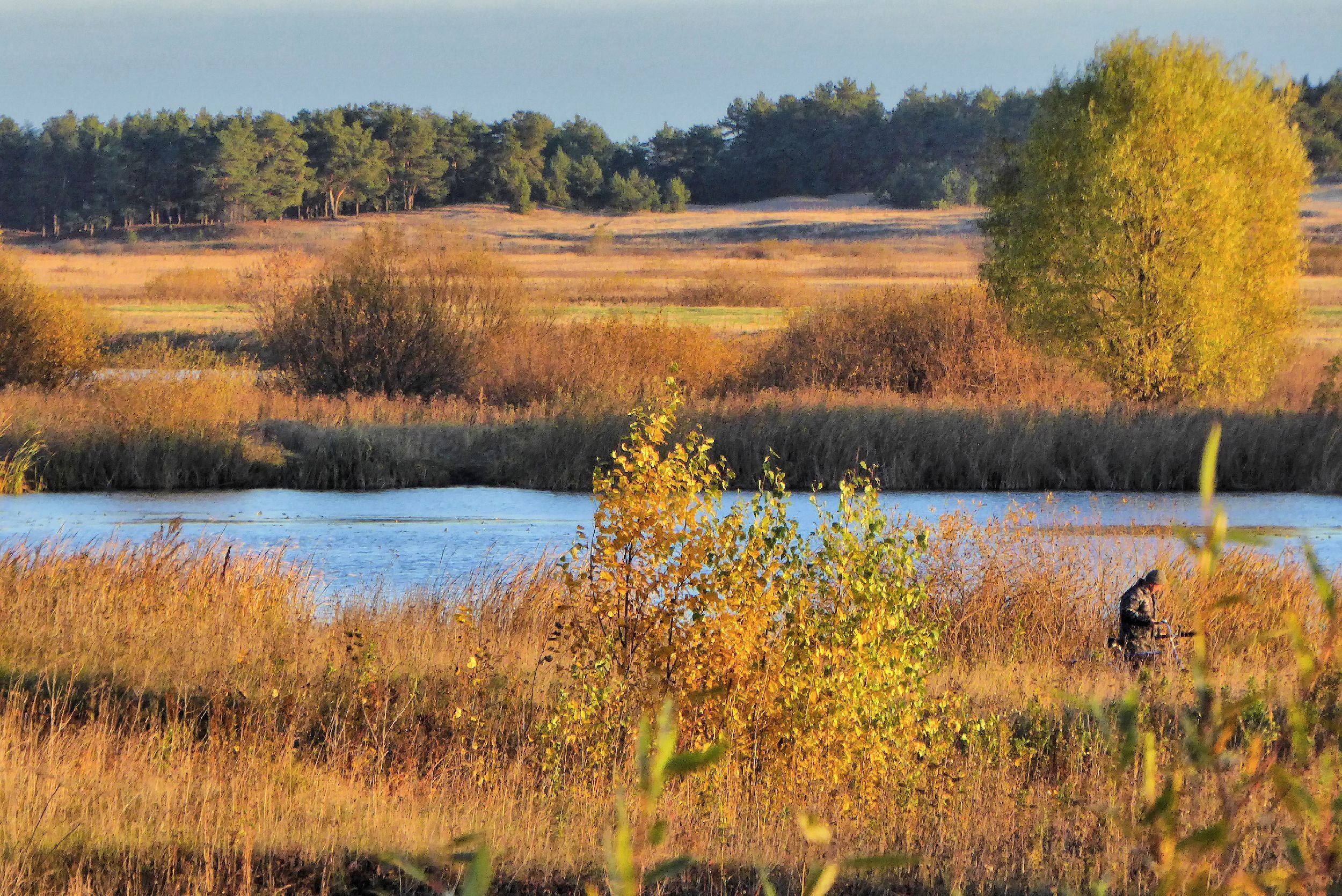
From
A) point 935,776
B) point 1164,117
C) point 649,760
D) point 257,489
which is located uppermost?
point 1164,117

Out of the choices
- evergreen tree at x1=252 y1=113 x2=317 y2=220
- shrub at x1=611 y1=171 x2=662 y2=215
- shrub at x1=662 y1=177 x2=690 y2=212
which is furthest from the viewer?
shrub at x1=662 y1=177 x2=690 y2=212

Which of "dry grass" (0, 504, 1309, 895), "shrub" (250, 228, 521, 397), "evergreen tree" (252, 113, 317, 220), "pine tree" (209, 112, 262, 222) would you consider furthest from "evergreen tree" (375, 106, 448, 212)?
"dry grass" (0, 504, 1309, 895)

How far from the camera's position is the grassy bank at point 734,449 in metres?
25.2

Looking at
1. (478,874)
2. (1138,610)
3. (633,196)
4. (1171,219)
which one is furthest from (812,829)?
(633,196)

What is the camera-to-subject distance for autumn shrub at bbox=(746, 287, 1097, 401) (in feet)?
108

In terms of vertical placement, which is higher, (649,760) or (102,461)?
(649,760)

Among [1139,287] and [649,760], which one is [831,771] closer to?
[649,760]

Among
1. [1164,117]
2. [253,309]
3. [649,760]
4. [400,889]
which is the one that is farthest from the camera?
[253,309]

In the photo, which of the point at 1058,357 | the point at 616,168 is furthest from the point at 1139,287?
the point at 616,168

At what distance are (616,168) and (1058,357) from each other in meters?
89.9

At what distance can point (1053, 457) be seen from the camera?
26.2m

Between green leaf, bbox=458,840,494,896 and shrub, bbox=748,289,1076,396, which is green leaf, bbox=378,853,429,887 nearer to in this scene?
green leaf, bbox=458,840,494,896

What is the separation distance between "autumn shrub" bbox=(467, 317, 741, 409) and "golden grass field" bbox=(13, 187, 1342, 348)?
448 centimetres

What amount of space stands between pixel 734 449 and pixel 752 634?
60.4ft
